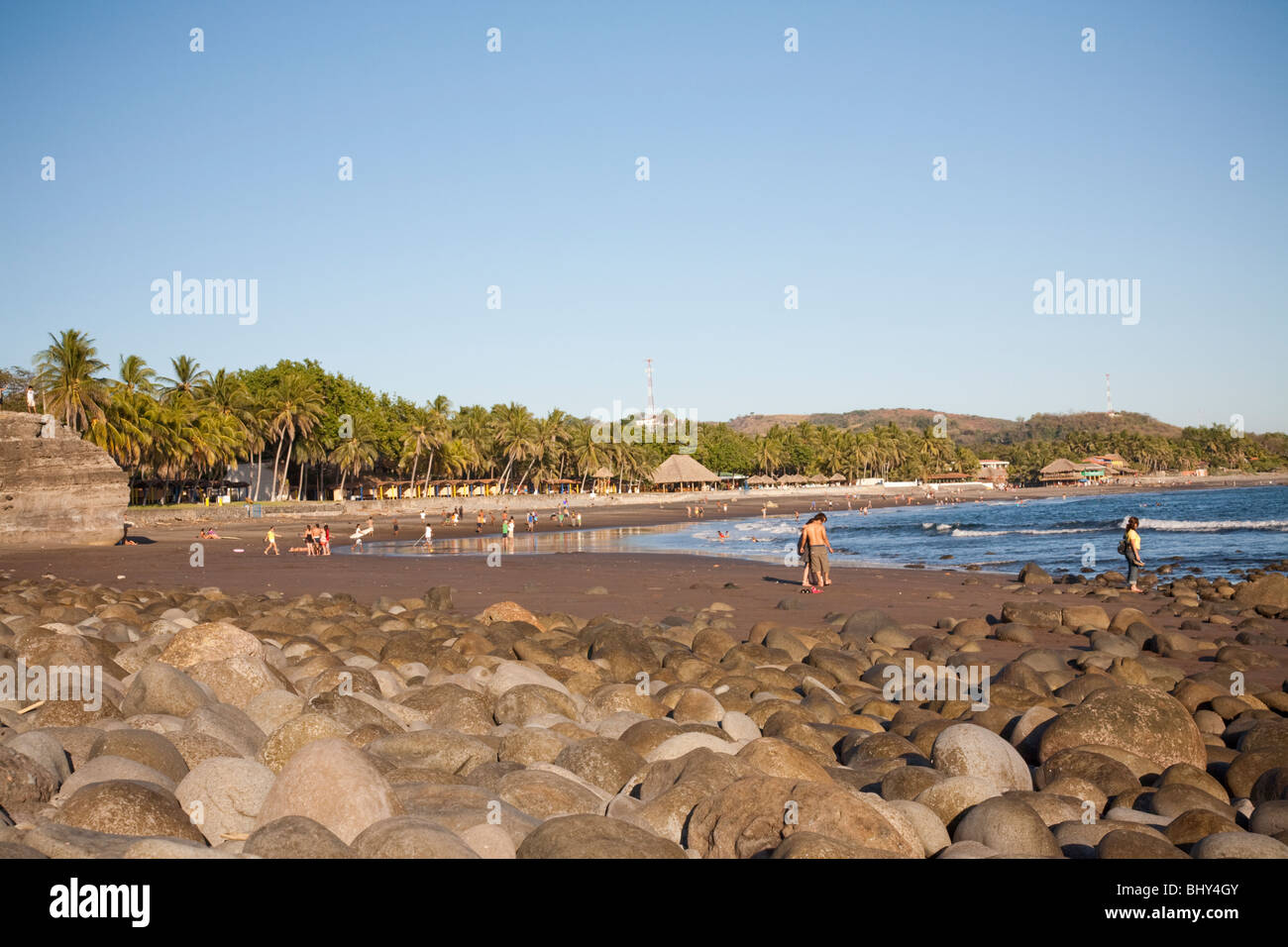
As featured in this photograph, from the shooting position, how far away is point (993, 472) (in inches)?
6550

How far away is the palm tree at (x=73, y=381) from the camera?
50.6 meters

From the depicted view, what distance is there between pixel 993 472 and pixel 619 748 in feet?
560

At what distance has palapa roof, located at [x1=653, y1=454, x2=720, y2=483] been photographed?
104 metres

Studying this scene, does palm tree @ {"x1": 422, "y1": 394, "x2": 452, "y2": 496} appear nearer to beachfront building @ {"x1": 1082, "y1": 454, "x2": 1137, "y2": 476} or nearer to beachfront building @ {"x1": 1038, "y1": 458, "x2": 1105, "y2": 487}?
beachfront building @ {"x1": 1038, "y1": 458, "x2": 1105, "y2": 487}

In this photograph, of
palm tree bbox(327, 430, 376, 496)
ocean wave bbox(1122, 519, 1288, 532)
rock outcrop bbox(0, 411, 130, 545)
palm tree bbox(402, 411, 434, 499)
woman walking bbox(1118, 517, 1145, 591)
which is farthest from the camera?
palm tree bbox(402, 411, 434, 499)

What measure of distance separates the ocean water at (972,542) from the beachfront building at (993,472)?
100421 mm

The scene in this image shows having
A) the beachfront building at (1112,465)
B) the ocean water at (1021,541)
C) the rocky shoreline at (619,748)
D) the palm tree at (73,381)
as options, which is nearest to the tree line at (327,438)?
the palm tree at (73,381)

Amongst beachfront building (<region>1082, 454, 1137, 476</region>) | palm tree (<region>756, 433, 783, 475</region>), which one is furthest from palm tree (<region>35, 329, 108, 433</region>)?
beachfront building (<region>1082, 454, 1137, 476</region>)

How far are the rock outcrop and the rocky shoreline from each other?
1959 centimetres

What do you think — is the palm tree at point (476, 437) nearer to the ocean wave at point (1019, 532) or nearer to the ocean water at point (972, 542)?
the ocean water at point (972, 542)

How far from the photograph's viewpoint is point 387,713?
7.14 metres

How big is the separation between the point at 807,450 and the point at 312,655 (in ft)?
457
